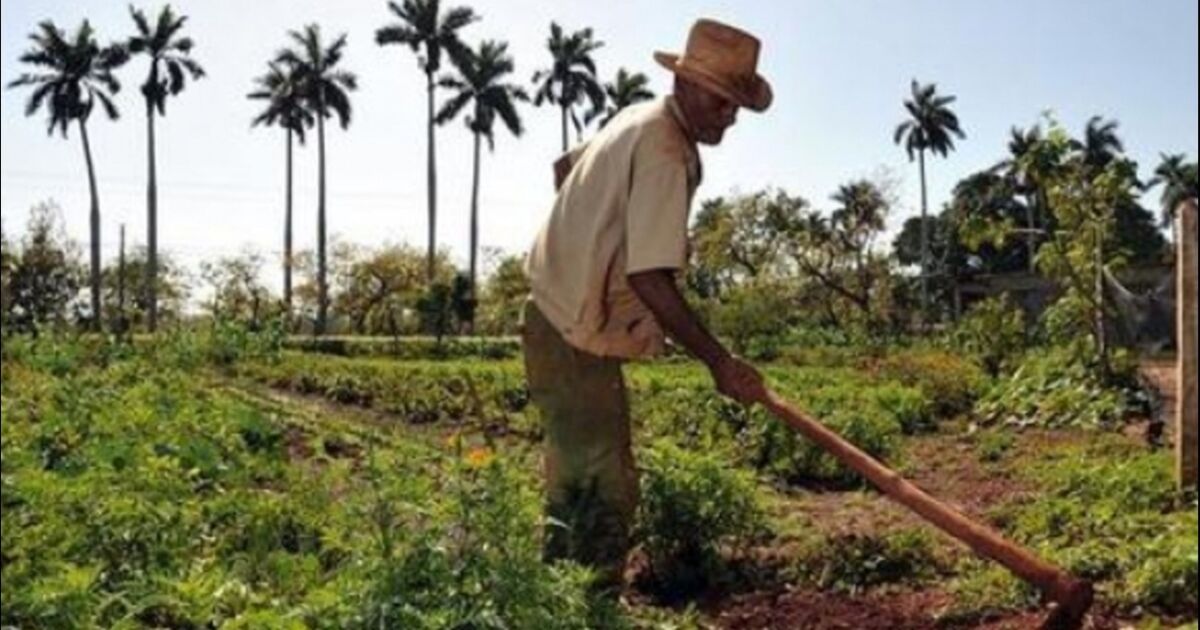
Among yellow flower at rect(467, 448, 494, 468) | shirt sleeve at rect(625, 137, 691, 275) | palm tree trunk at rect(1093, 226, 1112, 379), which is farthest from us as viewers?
palm tree trunk at rect(1093, 226, 1112, 379)

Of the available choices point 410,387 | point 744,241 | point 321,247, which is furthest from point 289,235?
point 410,387

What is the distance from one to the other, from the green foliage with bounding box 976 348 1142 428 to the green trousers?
8.91m

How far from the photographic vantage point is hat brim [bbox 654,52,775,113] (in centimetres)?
378

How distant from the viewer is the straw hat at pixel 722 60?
3775mm

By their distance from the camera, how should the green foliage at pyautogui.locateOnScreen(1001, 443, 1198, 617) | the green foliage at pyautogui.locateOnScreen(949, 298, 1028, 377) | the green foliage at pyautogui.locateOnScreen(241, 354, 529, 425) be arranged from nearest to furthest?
the green foliage at pyautogui.locateOnScreen(1001, 443, 1198, 617) → the green foliage at pyautogui.locateOnScreen(241, 354, 529, 425) → the green foliage at pyautogui.locateOnScreen(949, 298, 1028, 377)

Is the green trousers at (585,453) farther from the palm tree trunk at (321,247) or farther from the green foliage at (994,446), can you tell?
the palm tree trunk at (321,247)

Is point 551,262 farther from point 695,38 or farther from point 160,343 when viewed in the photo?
point 160,343

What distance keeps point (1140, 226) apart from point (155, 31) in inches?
1820

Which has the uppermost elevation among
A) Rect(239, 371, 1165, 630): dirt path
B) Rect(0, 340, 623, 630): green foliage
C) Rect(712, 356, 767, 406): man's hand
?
Rect(712, 356, 767, 406): man's hand

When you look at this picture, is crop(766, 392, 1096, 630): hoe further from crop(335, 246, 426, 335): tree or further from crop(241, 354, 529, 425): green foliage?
crop(335, 246, 426, 335): tree

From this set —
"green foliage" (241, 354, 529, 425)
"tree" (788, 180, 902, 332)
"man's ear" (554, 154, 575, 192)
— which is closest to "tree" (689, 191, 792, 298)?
"tree" (788, 180, 902, 332)

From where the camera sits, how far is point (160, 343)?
52.2 feet

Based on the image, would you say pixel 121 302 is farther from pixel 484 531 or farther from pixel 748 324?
pixel 484 531

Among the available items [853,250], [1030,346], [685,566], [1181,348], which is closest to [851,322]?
[853,250]
